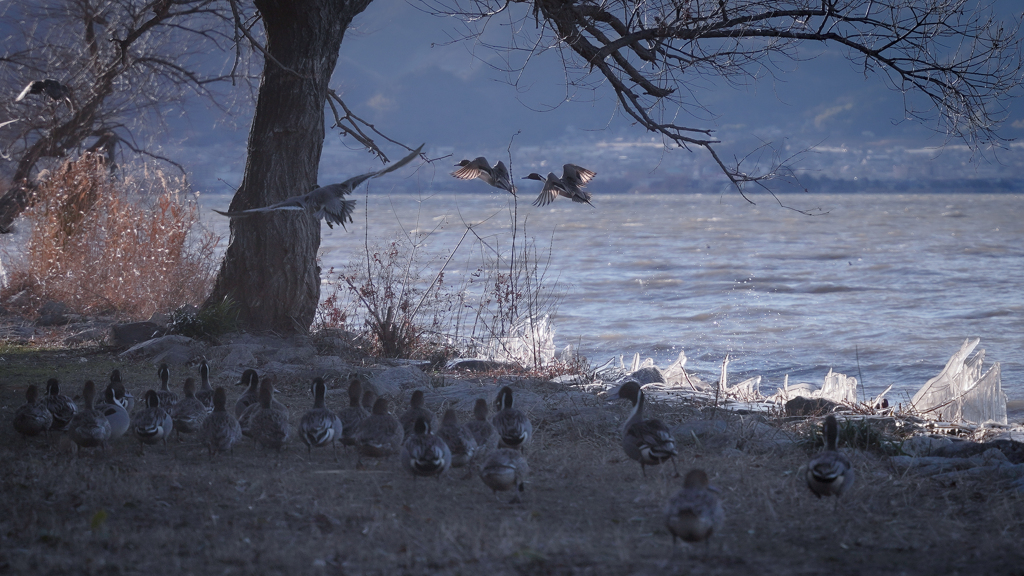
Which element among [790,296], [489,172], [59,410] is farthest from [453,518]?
[790,296]

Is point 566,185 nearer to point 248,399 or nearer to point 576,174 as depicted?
point 576,174

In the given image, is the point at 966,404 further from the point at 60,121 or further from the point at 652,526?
the point at 60,121

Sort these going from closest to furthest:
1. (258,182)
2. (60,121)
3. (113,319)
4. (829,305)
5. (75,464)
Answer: (75,464) < (258,182) < (113,319) < (60,121) < (829,305)

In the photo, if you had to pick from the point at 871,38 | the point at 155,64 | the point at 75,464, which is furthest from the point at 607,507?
the point at 155,64

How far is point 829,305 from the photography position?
20156 millimetres

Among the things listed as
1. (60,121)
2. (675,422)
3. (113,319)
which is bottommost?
(675,422)

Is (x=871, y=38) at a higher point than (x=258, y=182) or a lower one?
higher

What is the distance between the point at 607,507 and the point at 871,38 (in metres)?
5.33

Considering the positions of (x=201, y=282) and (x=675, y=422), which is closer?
(x=675, y=422)

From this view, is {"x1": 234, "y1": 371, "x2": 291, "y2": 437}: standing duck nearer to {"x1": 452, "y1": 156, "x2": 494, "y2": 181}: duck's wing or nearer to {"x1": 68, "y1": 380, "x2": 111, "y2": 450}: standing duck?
{"x1": 68, "y1": 380, "x2": 111, "y2": 450}: standing duck

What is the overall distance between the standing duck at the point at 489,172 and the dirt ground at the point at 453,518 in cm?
311

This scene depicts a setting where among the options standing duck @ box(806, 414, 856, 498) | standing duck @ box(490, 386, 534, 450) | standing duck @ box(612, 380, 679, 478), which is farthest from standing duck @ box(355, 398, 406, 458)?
standing duck @ box(806, 414, 856, 498)

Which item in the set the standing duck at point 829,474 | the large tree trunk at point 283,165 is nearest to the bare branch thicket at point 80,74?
the large tree trunk at point 283,165

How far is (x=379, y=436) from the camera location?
5812 millimetres
